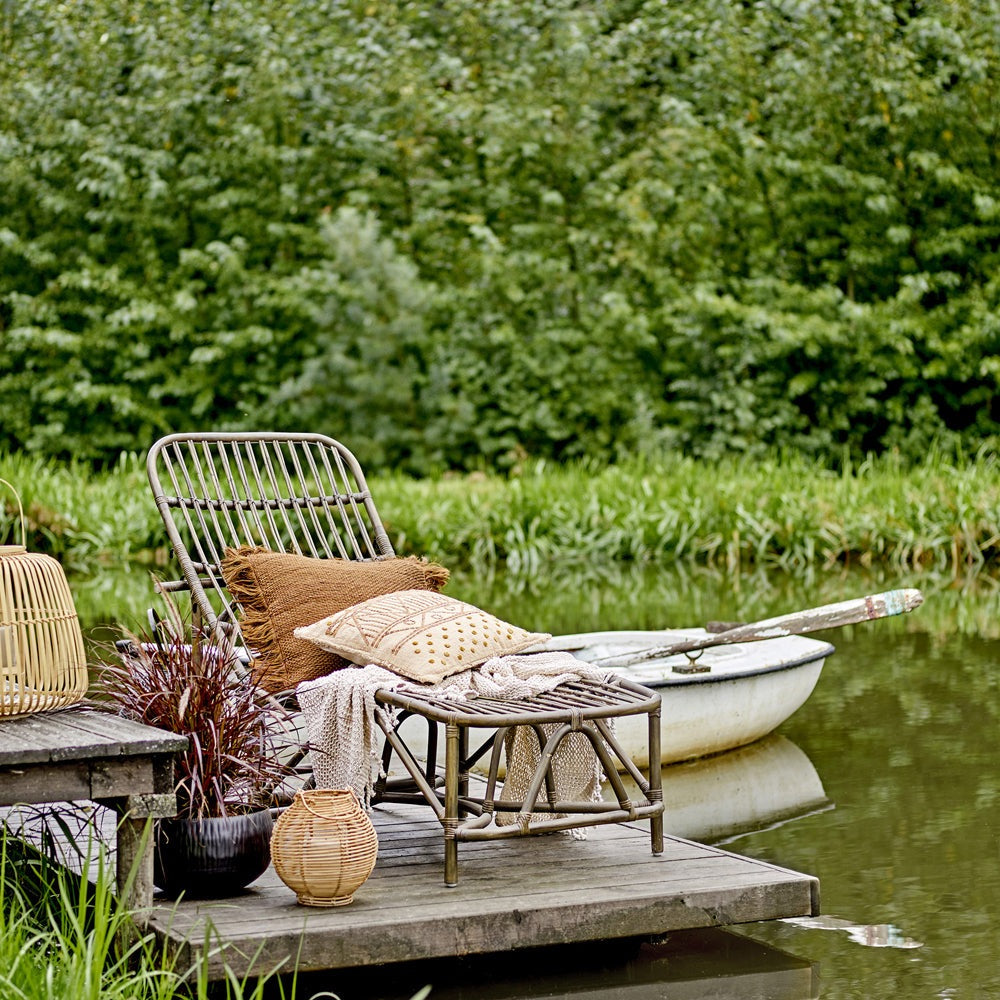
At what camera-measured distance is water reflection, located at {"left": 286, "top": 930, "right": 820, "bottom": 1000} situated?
12.0 feet

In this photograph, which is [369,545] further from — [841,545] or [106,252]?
[106,252]

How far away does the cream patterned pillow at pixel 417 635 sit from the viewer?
4.03 meters

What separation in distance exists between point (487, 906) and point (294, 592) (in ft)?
4.24

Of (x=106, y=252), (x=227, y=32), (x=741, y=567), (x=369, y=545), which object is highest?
(x=227, y=32)

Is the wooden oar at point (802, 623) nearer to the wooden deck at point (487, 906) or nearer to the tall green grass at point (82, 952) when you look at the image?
the wooden deck at point (487, 906)

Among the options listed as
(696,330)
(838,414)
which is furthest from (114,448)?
(838,414)

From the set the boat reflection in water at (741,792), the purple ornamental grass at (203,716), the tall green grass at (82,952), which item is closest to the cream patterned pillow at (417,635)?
the purple ornamental grass at (203,716)

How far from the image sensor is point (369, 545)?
5039 mm

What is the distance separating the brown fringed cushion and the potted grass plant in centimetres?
54

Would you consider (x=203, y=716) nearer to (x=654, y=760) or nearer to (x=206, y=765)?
(x=206, y=765)

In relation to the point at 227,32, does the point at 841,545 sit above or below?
below

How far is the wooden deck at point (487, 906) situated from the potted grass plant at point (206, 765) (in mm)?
80

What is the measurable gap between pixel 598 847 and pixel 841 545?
27.0 feet

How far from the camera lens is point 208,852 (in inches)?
140
